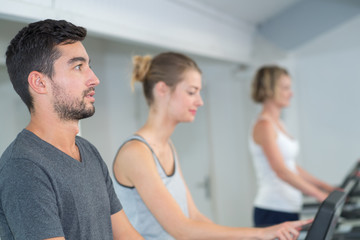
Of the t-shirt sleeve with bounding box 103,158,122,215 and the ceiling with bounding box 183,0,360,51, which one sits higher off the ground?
the ceiling with bounding box 183,0,360,51

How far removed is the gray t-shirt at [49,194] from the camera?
3.01ft

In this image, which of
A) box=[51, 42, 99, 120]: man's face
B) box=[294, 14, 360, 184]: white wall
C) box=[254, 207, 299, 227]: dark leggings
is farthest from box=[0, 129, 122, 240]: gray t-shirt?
box=[294, 14, 360, 184]: white wall

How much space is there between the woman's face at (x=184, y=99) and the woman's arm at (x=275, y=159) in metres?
0.91

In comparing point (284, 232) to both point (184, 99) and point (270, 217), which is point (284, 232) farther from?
point (270, 217)

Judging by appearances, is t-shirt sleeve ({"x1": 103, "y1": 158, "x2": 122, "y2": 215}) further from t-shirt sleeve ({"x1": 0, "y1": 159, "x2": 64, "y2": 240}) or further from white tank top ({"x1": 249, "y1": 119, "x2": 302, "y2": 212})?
white tank top ({"x1": 249, "y1": 119, "x2": 302, "y2": 212})

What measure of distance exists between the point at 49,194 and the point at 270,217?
6.33ft

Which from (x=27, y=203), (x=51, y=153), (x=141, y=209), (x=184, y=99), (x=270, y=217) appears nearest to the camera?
(x=27, y=203)

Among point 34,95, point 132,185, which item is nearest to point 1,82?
point 34,95

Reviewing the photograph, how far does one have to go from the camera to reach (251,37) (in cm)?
404

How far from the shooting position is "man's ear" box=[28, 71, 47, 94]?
1.06 metres

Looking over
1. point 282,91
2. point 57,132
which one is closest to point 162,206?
point 57,132

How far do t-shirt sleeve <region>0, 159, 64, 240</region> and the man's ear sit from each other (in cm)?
21

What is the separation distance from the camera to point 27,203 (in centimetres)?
92

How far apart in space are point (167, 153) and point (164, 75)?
0.35m
